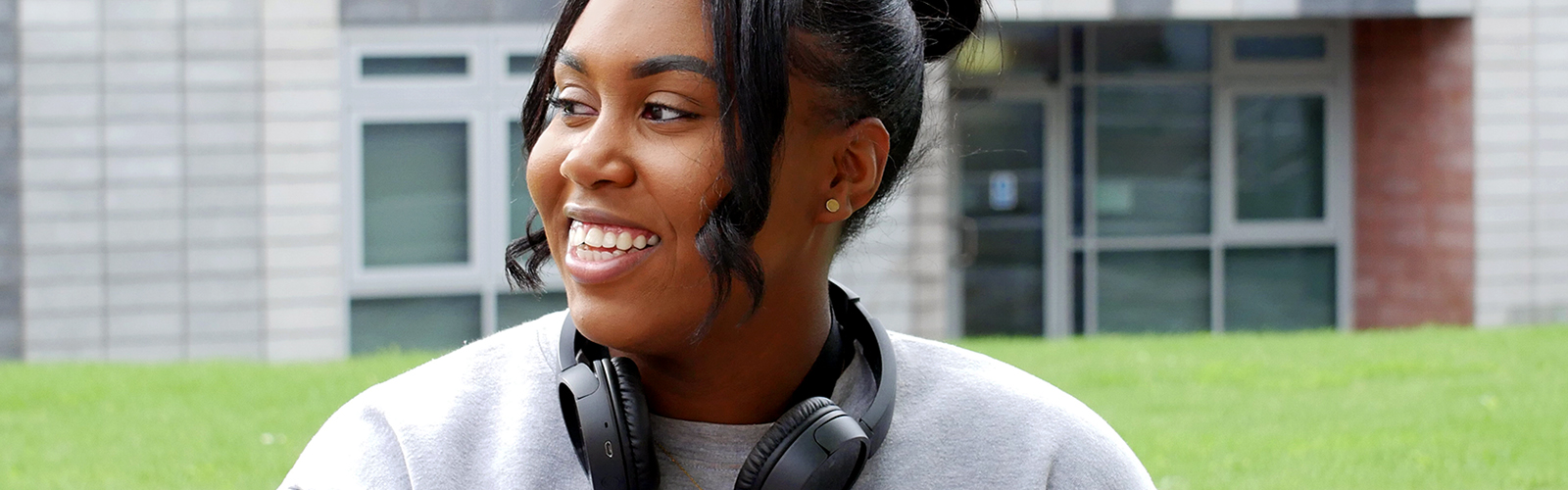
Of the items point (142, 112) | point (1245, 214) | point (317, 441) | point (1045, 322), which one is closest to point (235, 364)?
point (142, 112)

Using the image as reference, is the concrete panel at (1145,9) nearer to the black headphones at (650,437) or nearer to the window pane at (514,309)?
the window pane at (514,309)

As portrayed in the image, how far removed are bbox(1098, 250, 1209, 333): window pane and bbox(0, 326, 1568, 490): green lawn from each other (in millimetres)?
4801

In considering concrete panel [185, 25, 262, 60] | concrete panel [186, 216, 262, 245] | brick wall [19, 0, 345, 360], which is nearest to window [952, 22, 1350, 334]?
brick wall [19, 0, 345, 360]

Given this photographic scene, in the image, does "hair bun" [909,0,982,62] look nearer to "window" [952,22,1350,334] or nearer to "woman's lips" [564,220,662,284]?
"woman's lips" [564,220,662,284]

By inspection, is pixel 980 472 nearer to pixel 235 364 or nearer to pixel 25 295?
pixel 235 364

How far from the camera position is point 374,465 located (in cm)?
172

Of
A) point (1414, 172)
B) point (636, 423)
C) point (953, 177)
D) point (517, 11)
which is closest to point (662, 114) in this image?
point (636, 423)

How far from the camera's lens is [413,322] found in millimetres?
11016

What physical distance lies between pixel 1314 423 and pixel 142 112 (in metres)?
7.51

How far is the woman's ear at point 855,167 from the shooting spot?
5.58ft

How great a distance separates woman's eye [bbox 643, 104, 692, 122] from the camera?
5.34 ft

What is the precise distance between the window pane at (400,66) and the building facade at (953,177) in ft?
0.06

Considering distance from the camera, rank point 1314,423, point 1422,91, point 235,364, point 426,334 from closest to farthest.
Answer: point 1314,423
point 235,364
point 426,334
point 1422,91

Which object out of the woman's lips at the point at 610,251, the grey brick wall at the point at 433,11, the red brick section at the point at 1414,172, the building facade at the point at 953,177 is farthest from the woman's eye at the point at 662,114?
the red brick section at the point at 1414,172
